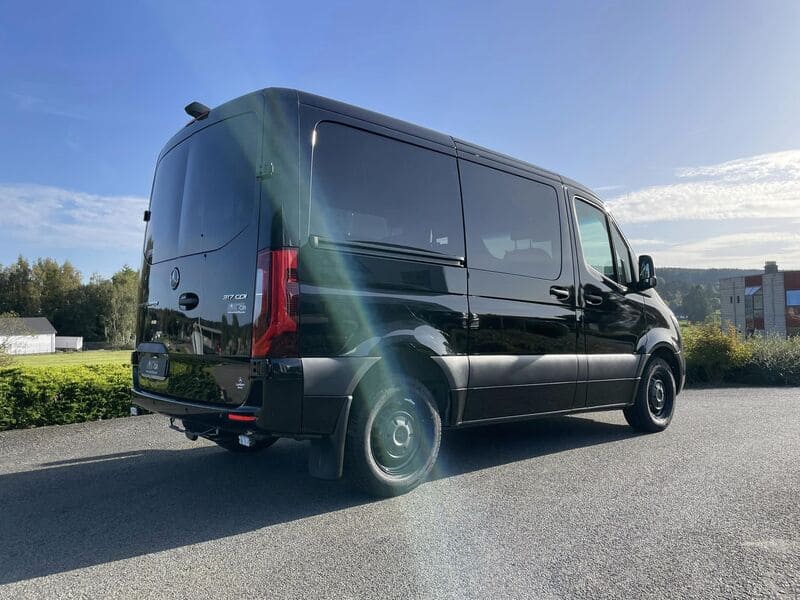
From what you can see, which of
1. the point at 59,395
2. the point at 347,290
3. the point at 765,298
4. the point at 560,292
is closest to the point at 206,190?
the point at 347,290

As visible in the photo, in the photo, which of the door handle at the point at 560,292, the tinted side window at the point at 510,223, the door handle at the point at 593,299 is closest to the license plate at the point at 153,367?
the tinted side window at the point at 510,223

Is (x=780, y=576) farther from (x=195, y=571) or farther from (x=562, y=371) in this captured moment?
(x=195, y=571)

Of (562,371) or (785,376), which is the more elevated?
(562,371)

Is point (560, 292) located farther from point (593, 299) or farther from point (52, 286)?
point (52, 286)

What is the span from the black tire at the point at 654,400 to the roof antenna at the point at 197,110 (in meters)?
4.83

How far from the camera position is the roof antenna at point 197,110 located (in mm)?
4152

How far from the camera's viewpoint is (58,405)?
715 cm

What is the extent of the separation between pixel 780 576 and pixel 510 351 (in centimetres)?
231

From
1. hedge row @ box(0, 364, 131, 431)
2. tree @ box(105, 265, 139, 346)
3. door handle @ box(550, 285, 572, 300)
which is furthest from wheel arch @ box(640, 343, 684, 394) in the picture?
tree @ box(105, 265, 139, 346)

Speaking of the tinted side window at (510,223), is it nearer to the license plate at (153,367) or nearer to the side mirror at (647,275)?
the side mirror at (647,275)

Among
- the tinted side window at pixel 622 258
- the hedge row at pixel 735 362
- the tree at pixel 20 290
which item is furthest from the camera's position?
the tree at pixel 20 290

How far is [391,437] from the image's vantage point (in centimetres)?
396

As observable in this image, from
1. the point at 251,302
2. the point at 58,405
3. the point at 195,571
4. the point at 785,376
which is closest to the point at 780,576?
the point at 195,571

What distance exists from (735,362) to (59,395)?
12.6 metres
